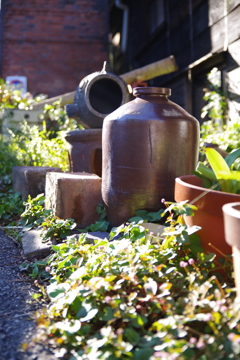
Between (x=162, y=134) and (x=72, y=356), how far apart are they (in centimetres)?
144

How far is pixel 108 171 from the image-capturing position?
263 cm

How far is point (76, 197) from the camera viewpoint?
2.83 m

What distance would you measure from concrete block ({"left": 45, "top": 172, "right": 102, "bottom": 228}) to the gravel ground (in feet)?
1.53

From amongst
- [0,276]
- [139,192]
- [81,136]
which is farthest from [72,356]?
[81,136]

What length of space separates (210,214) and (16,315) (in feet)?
2.92

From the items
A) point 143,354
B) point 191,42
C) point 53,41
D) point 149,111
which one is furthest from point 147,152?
point 53,41

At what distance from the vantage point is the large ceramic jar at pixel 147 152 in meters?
2.44

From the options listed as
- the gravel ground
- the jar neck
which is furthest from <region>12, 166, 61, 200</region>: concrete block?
the jar neck

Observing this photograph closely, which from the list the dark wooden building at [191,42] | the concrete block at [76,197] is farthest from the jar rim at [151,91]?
the dark wooden building at [191,42]

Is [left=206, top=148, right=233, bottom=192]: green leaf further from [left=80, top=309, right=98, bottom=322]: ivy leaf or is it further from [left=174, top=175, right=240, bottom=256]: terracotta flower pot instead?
[left=80, top=309, right=98, bottom=322]: ivy leaf

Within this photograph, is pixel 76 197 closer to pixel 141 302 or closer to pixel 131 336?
pixel 141 302

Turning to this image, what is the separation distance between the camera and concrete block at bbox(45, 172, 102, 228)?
2785mm

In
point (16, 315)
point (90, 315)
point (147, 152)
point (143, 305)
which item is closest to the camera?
point (90, 315)

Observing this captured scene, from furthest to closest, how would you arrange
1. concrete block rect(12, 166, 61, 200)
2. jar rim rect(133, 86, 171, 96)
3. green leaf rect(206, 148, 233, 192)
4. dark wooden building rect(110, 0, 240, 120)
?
1. dark wooden building rect(110, 0, 240, 120)
2. concrete block rect(12, 166, 61, 200)
3. jar rim rect(133, 86, 171, 96)
4. green leaf rect(206, 148, 233, 192)
